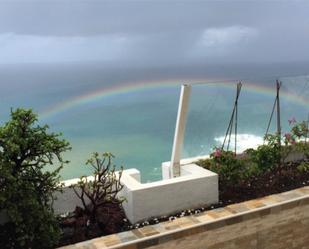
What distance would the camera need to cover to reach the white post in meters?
4.79

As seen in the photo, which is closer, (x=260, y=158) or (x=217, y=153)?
(x=217, y=153)

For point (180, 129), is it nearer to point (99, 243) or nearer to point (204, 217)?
point (204, 217)

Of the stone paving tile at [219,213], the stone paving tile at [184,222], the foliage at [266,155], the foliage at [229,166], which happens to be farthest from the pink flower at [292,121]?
the stone paving tile at [184,222]

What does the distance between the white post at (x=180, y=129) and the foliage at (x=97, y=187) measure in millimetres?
853

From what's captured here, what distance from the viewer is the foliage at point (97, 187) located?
413 cm

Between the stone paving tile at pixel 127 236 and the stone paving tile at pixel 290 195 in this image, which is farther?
the stone paving tile at pixel 290 195

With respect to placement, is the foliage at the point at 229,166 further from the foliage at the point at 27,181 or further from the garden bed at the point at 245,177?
the foliage at the point at 27,181

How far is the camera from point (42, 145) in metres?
3.66

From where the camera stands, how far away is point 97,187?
415 centimetres

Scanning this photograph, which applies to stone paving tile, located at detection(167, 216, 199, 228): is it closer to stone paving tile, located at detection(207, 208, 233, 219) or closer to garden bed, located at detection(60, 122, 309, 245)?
garden bed, located at detection(60, 122, 309, 245)

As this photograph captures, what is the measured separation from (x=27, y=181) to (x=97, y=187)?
80 centimetres

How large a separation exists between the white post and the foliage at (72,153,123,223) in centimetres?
85

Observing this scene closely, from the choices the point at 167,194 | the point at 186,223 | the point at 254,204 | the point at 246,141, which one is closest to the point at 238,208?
the point at 254,204

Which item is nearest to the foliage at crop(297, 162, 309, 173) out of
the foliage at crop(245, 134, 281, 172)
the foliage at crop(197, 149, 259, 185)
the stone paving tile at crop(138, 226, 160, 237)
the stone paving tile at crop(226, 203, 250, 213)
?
the foliage at crop(245, 134, 281, 172)
